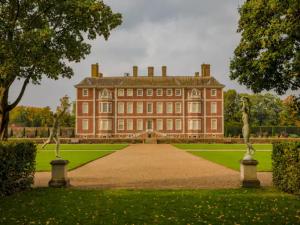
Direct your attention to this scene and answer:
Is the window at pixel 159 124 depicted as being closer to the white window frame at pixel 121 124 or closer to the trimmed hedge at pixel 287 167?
the white window frame at pixel 121 124

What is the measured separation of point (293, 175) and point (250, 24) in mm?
6813

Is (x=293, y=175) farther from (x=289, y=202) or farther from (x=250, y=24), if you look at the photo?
(x=250, y=24)

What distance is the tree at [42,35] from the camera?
8.82 m

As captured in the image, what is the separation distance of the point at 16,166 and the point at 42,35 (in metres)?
3.00

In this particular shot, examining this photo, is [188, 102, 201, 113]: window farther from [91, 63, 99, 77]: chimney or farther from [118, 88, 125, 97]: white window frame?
[91, 63, 99, 77]: chimney

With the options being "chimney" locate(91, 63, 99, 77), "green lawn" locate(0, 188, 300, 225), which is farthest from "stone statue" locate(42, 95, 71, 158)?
"chimney" locate(91, 63, 99, 77)

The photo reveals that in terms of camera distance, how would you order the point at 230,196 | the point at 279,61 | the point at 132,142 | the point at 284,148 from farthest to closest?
the point at 132,142
the point at 279,61
the point at 284,148
the point at 230,196

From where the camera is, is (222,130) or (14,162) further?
(222,130)

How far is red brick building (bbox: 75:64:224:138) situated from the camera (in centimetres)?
5256

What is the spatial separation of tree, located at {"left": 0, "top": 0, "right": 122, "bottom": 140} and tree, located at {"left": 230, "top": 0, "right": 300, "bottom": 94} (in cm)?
525

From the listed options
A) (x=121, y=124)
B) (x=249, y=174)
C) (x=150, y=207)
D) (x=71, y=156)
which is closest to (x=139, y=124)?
(x=121, y=124)

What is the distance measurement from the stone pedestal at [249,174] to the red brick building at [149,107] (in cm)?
4268

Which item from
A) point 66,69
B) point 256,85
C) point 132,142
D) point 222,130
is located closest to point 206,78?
point 222,130

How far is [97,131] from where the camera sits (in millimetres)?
52719
